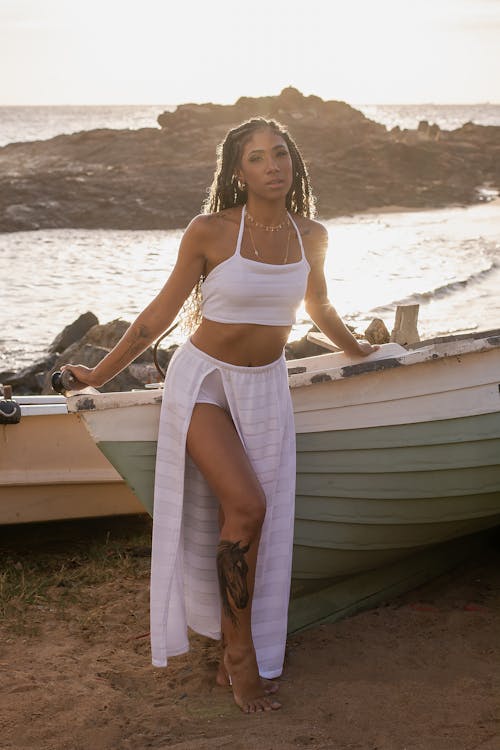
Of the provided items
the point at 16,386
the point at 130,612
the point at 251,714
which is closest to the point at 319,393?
the point at 251,714

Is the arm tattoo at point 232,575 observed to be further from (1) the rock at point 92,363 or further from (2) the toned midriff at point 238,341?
(1) the rock at point 92,363

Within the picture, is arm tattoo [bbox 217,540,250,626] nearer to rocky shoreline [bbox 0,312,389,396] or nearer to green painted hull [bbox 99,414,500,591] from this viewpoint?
green painted hull [bbox 99,414,500,591]

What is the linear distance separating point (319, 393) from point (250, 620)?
2.63 feet

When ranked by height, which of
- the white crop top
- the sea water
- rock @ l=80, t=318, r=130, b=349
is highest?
the white crop top

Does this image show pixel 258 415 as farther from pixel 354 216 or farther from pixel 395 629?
pixel 354 216

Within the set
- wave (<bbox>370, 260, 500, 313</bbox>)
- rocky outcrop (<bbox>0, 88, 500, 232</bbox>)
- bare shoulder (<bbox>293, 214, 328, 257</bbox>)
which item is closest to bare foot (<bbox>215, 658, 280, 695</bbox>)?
bare shoulder (<bbox>293, 214, 328, 257</bbox>)

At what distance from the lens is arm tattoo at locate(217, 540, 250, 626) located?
3.03m

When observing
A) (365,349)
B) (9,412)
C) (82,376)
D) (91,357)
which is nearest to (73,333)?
(91,357)

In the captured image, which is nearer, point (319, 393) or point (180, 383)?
point (180, 383)

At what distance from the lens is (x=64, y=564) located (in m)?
4.69

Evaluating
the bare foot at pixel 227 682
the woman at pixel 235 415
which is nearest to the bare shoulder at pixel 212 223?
the woman at pixel 235 415

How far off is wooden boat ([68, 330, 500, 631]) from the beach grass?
103cm

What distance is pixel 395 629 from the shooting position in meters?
3.70

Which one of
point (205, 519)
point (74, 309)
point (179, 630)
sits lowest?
point (74, 309)
